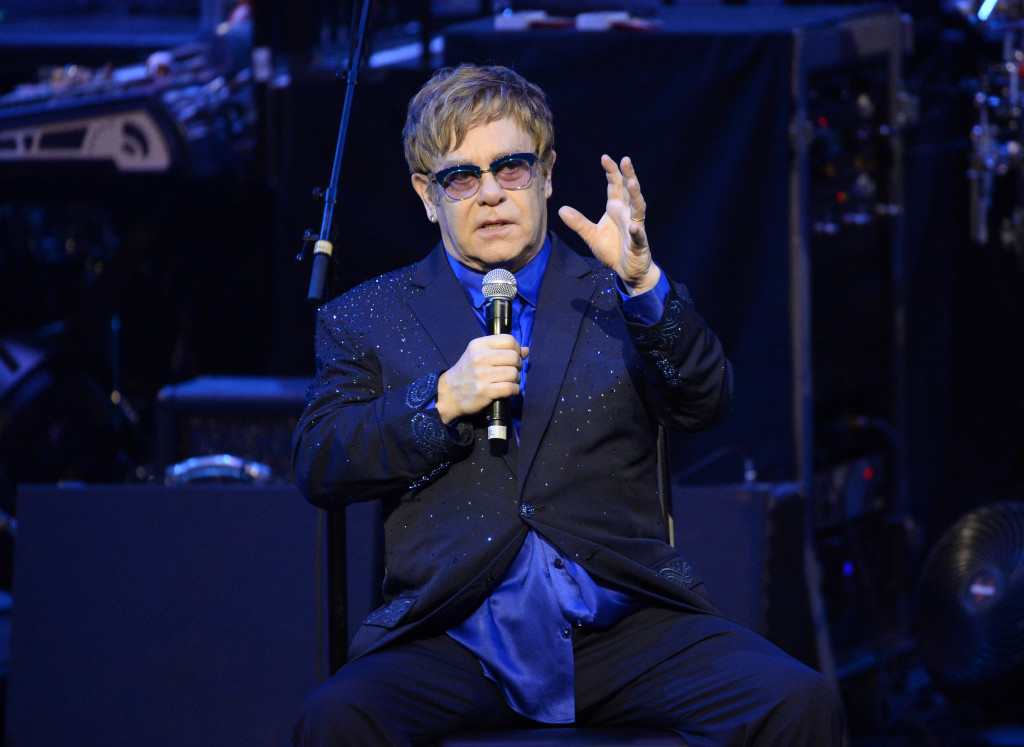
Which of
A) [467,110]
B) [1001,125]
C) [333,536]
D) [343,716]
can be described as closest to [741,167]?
[1001,125]

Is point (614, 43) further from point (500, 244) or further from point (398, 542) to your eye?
point (398, 542)

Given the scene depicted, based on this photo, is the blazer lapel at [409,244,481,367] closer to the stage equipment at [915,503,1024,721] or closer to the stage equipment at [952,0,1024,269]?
the stage equipment at [915,503,1024,721]

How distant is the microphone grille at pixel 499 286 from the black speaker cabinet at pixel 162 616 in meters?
1.05

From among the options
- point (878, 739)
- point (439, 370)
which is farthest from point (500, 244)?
point (878, 739)

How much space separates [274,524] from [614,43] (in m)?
1.72

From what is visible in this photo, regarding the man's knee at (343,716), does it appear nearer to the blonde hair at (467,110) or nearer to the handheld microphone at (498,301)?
the handheld microphone at (498,301)

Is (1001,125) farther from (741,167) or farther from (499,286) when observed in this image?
(499,286)

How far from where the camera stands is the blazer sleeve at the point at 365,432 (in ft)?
7.32

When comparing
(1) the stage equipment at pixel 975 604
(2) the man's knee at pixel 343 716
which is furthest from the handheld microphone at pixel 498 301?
(1) the stage equipment at pixel 975 604

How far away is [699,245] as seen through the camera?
371 centimetres

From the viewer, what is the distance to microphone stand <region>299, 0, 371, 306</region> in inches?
96.2

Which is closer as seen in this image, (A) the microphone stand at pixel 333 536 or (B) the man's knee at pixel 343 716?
(B) the man's knee at pixel 343 716

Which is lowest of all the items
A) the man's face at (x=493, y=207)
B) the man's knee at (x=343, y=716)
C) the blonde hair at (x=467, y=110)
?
the man's knee at (x=343, y=716)

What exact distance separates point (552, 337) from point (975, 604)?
1.71 meters
